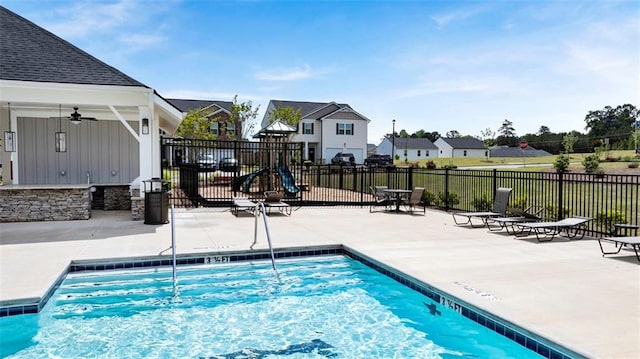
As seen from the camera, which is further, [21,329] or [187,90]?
[187,90]

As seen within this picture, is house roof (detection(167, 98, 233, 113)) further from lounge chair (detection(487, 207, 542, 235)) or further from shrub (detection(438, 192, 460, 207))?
lounge chair (detection(487, 207, 542, 235))

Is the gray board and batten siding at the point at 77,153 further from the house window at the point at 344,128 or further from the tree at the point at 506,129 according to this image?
the tree at the point at 506,129

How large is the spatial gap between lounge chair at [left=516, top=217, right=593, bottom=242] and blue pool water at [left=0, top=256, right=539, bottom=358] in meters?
3.75

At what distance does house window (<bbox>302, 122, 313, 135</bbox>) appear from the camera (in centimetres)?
4504

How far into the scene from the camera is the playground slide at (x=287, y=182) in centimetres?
1639

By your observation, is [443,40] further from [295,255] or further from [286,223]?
[295,255]

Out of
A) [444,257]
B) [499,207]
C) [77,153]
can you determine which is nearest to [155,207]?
[77,153]

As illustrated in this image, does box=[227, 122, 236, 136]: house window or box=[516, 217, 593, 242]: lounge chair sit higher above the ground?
box=[227, 122, 236, 136]: house window

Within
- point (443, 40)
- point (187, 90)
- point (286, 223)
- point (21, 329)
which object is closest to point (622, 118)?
point (187, 90)

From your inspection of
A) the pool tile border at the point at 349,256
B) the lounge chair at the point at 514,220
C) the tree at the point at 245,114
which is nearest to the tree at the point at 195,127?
the tree at the point at 245,114

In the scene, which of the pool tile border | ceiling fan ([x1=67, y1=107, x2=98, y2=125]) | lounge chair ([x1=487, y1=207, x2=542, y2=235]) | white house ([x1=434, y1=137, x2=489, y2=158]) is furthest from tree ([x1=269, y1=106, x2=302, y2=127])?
white house ([x1=434, y1=137, x2=489, y2=158])

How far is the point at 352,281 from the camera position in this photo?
664 cm

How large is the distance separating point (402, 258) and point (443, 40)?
884cm

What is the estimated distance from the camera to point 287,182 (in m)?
16.9
